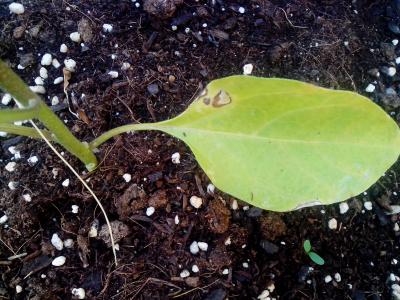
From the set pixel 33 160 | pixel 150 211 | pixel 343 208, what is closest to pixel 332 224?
pixel 343 208

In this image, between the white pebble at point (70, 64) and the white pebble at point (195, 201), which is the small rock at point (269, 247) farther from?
the white pebble at point (70, 64)

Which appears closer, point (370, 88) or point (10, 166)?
point (10, 166)

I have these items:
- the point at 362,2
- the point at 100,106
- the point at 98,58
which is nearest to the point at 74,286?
the point at 100,106

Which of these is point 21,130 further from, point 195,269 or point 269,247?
point 269,247

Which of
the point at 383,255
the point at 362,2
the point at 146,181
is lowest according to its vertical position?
the point at 383,255

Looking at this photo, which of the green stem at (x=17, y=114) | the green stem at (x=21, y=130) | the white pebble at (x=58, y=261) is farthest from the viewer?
the white pebble at (x=58, y=261)

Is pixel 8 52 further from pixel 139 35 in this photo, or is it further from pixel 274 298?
pixel 274 298

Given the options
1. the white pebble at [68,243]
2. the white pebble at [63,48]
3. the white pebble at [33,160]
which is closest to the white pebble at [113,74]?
the white pebble at [63,48]
